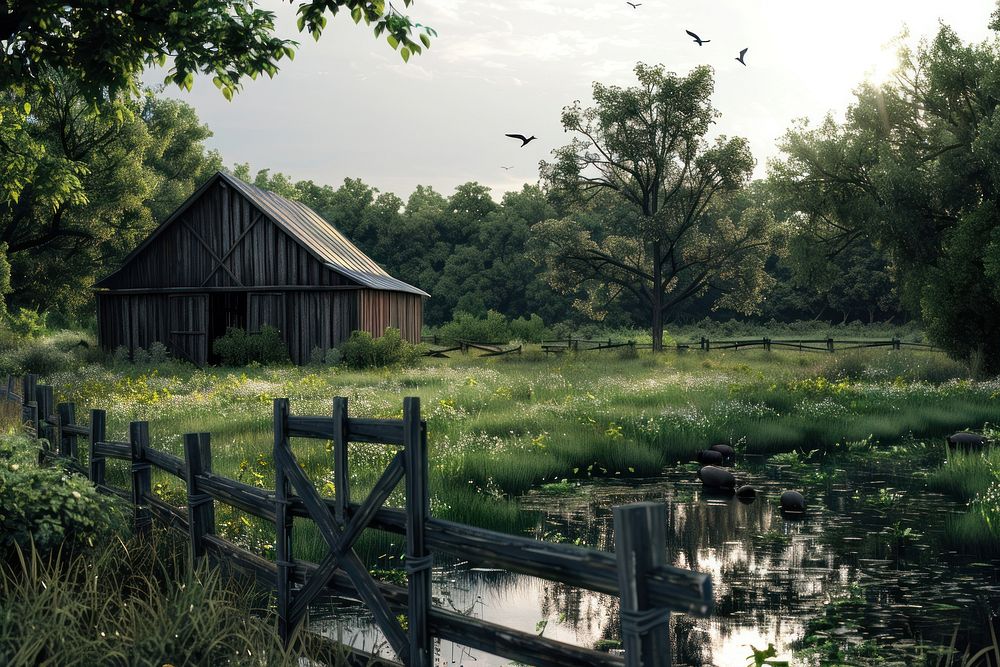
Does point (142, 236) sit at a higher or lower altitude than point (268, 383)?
higher

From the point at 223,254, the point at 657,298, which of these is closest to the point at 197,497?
the point at 223,254

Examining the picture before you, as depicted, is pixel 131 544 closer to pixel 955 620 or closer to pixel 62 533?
pixel 62 533

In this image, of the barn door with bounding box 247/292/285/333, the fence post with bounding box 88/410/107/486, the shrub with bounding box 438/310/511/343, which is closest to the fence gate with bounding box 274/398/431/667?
the fence post with bounding box 88/410/107/486

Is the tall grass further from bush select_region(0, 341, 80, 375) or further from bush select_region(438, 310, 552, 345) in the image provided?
bush select_region(438, 310, 552, 345)

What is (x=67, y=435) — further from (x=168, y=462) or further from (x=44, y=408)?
(x=168, y=462)

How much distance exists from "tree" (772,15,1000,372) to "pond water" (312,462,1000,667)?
16.1 m

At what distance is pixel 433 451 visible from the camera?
13.3m

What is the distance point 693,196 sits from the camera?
139 feet

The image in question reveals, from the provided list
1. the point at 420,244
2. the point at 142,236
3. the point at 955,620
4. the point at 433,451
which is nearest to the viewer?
the point at 955,620

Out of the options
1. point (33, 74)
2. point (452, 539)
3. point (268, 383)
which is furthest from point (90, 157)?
point (452, 539)

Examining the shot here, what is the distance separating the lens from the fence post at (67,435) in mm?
10594

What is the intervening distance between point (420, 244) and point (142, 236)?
3272cm

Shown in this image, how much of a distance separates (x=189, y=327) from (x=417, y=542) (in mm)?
30788

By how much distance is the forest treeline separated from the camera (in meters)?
26.0
